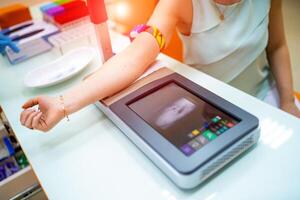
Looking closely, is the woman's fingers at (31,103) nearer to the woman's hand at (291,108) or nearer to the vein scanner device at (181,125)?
the vein scanner device at (181,125)

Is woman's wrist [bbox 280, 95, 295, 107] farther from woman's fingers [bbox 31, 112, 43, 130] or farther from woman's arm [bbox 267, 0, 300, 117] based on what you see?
woman's fingers [bbox 31, 112, 43, 130]

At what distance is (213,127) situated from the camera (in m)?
0.52

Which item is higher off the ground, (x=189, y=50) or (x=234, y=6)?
(x=234, y=6)

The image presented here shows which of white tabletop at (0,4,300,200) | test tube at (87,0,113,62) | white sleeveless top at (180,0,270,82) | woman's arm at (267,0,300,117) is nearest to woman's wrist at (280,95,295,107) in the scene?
woman's arm at (267,0,300,117)

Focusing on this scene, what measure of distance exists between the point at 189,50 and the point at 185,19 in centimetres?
→ 12

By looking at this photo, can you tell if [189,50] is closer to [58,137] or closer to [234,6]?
[234,6]

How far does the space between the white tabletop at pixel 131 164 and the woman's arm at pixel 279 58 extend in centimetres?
35

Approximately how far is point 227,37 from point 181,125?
433mm

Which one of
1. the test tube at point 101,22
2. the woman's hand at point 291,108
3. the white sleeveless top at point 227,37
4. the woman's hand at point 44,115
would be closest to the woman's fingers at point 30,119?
the woman's hand at point 44,115

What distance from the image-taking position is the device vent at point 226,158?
0.47 m

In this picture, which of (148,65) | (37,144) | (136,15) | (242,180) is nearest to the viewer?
(242,180)

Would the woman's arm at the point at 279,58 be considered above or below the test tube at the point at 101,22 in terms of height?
below

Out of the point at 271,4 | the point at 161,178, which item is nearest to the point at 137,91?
the point at 161,178

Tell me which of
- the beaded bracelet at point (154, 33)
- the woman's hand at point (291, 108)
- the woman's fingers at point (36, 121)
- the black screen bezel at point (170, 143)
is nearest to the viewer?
the black screen bezel at point (170, 143)
